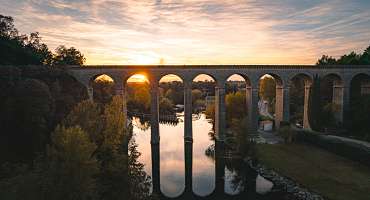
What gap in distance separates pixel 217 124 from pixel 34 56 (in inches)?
1420

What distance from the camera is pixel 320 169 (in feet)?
87.1

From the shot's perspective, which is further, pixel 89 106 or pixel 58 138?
pixel 89 106

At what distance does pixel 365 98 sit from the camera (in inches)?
1545

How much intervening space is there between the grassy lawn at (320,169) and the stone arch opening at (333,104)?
806cm

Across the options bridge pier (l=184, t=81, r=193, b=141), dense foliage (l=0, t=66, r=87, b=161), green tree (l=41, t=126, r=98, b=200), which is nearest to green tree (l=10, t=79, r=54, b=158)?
dense foliage (l=0, t=66, r=87, b=161)

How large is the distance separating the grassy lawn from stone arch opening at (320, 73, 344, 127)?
26.5ft

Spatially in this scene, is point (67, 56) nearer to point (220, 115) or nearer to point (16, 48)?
point (16, 48)

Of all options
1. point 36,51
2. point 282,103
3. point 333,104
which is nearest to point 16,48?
point 36,51

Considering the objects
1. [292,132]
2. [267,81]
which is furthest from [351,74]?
[267,81]

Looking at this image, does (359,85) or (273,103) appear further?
(273,103)

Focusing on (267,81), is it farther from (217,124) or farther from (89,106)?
(89,106)

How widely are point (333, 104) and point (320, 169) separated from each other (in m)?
19.2

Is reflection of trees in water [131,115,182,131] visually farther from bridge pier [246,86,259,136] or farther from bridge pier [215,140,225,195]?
bridge pier [215,140,225,195]

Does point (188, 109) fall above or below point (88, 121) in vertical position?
below
